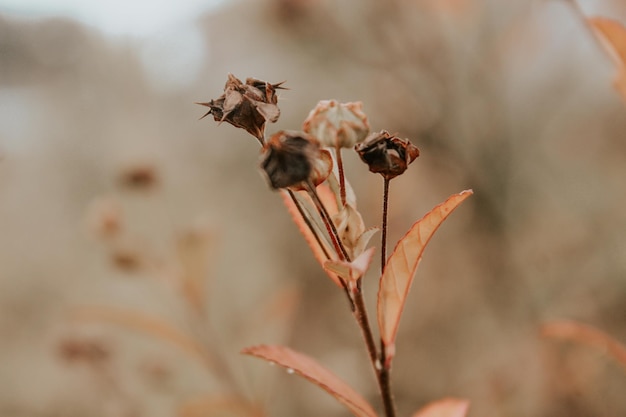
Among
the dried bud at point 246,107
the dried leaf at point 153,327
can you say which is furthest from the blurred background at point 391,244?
the dried bud at point 246,107

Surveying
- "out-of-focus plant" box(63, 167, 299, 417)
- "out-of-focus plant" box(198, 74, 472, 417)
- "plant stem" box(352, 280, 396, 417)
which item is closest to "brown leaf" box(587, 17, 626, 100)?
"out-of-focus plant" box(198, 74, 472, 417)

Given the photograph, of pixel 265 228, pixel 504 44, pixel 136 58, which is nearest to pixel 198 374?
pixel 265 228

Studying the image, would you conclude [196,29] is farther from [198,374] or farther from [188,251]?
[188,251]

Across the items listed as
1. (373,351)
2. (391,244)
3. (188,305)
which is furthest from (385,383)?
(391,244)

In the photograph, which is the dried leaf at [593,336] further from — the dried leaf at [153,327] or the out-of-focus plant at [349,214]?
the dried leaf at [153,327]

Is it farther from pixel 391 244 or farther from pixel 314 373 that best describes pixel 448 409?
Answer: pixel 391 244

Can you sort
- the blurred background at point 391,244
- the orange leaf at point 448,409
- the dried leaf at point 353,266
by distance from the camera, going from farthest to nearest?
the blurred background at point 391,244 → the orange leaf at point 448,409 → the dried leaf at point 353,266
